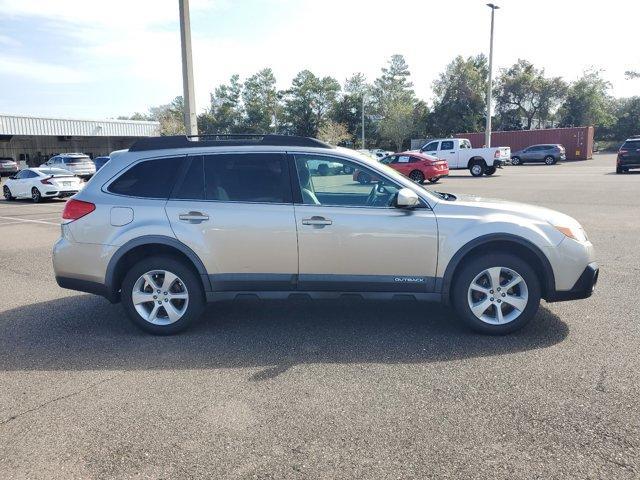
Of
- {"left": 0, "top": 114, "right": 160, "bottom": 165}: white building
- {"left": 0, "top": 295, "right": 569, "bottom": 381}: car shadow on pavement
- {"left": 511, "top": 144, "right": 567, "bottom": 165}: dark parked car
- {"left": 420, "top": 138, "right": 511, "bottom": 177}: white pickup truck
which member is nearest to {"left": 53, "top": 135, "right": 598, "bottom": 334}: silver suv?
{"left": 0, "top": 295, "right": 569, "bottom": 381}: car shadow on pavement

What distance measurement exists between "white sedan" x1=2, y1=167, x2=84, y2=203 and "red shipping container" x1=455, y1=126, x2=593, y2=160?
38137 mm

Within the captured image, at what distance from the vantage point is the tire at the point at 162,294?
16.2ft

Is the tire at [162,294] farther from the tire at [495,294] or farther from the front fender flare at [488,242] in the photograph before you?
the tire at [495,294]

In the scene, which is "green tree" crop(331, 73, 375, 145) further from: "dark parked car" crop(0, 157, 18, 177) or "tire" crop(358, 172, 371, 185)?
"tire" crop(358, 172, 371, 185)

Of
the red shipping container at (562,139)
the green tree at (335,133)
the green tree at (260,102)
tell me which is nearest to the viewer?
the red shipping container at (562,139)

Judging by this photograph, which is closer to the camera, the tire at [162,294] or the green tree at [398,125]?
the tire at [162,294]

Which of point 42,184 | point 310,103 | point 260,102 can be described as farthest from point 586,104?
point 42,184

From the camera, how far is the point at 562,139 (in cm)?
4522

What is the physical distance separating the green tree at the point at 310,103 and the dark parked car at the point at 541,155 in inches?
2013

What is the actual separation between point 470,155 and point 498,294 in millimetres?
25158

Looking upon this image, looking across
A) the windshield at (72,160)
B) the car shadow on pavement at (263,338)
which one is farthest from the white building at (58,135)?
the car shadow on pavement at (263,338)

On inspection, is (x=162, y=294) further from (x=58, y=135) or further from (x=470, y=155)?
(x=58, y=135)

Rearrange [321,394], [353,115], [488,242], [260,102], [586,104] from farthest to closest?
[260,102]
[353,115]
[586,104]
[488,242]
[321,394]

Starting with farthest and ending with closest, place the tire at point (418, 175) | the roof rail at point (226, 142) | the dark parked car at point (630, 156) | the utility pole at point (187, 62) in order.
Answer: the dark parked car at point (630, 156), the tire at point (418, 175), the utility pole at point (187, 62), the roof rail at point (226, 142)
